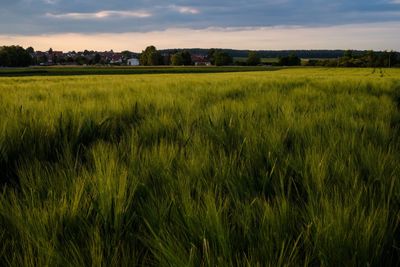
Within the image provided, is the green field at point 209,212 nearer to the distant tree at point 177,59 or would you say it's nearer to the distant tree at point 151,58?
the distant tree at point 177,59

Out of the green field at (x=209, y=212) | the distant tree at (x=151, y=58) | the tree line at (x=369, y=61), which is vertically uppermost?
the distant tree at (x=151, y=58)

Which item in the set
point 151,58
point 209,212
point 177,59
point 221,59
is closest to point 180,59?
point 177,59

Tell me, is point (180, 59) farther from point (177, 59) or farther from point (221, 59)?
point (221, 59)

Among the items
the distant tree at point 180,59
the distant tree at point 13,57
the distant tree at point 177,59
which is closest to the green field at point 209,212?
the distant tree at point 13,57

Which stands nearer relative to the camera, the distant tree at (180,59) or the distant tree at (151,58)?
the distant tree at (180,59)

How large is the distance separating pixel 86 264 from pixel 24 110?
6.12ft

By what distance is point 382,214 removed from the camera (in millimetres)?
813

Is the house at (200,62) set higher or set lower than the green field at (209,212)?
higher

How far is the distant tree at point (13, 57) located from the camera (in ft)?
334

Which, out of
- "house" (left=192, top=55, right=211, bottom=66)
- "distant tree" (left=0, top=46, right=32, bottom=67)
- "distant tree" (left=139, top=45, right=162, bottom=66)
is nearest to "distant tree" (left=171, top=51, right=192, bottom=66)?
"house" (left=192, top=55, right=211, bottom=66)

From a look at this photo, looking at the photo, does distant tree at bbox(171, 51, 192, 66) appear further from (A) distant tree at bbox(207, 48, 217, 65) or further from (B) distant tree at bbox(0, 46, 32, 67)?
(B) distant tree at bbox(0, 46, 32, 67)

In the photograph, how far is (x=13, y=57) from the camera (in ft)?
340

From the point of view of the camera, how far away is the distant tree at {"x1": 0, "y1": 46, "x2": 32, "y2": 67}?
101938 millimetres

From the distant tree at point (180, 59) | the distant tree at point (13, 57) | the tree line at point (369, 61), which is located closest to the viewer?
the tree line at point (369, 61)
